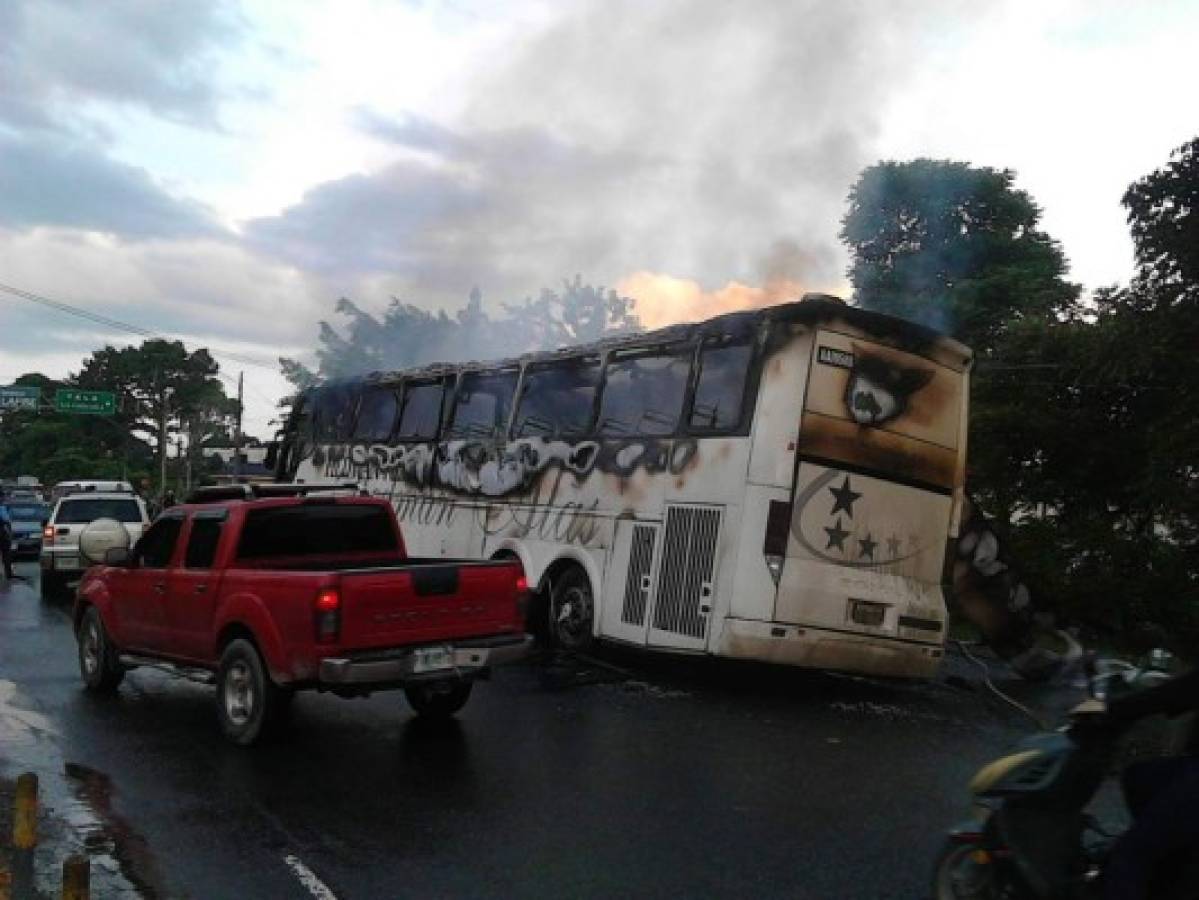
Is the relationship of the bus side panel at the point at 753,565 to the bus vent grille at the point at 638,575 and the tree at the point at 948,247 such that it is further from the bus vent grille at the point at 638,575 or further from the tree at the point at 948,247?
the tree at the point at 948,247

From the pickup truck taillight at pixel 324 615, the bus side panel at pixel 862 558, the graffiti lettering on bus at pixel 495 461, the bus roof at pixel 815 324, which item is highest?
the bus roof at pixel 815 324

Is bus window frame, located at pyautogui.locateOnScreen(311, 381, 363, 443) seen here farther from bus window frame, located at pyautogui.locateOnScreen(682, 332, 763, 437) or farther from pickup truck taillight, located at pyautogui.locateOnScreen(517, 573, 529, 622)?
pickup truck taillight, located at pyautogui.locateOnScreen(517, 573, 529, 622)

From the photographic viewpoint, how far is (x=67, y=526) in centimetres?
1902

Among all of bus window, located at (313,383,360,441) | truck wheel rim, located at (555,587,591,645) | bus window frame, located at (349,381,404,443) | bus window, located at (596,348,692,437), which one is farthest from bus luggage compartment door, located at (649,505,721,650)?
bus window, located at (313,383,360,441)

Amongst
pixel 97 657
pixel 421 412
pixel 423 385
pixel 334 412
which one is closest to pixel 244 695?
pixel 97 657

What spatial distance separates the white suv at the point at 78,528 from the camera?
1803 centimetres

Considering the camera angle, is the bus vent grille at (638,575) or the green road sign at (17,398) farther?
the green road sign at (17,398)

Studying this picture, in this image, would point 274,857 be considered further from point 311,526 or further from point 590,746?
point 311,526

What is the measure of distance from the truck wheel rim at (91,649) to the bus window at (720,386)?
18.4 feet

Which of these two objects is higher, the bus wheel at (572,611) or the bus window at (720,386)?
the bus window at (720,386)

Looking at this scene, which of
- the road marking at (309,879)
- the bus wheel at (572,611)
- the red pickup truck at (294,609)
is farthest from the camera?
the bus wheel at (572,611)

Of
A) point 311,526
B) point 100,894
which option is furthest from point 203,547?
point 100,894

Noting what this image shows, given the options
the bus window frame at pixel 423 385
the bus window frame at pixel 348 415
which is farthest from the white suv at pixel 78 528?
the bus window frame at pixel 423 385

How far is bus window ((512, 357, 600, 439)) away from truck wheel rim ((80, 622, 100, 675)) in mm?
5001
